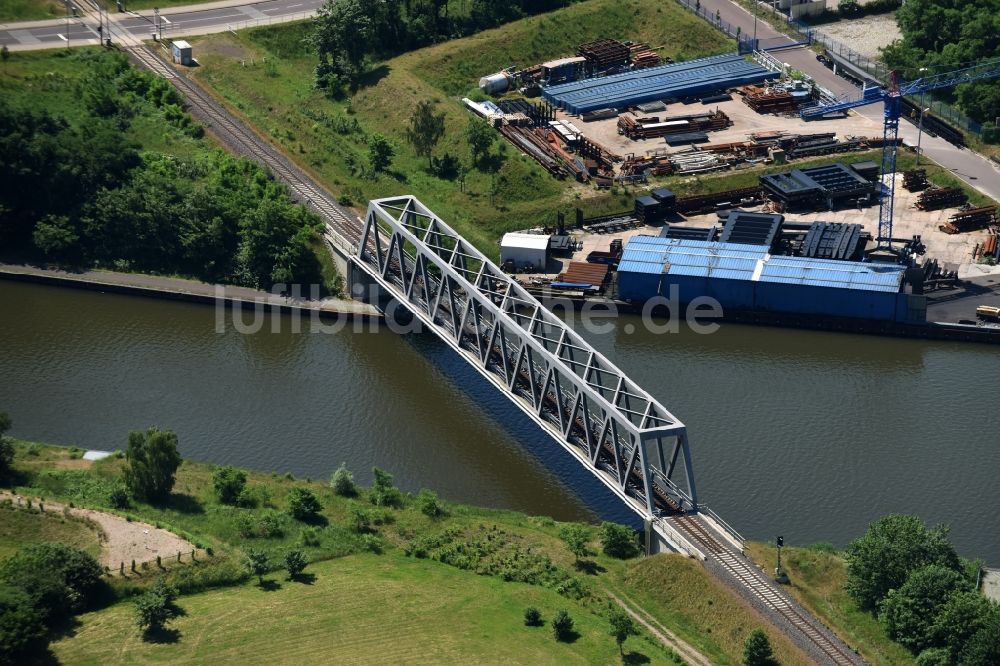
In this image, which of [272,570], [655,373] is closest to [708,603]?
[272,570]

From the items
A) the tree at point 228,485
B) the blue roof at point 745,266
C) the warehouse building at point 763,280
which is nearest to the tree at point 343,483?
the tree at point 228,485

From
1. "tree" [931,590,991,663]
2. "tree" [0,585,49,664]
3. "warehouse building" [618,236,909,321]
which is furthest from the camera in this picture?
"warehouse building" [618,236,909,321]

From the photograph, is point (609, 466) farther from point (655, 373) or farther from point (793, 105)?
point (793, 105)

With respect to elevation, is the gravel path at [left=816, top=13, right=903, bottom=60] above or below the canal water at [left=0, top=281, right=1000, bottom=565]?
above

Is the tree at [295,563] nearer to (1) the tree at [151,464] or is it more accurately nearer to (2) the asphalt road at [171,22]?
(1) the tree at [151,464]

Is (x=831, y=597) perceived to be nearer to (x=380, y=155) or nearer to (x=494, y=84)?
(x=380, y=155)

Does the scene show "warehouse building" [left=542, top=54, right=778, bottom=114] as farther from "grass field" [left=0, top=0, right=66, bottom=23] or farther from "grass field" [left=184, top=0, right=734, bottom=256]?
"grass field" [left=0, top=0, right=66, bottom=23]

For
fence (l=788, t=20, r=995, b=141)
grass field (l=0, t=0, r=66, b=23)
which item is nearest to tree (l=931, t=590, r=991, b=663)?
fence (l=788, t=20, r=995, b=141)
